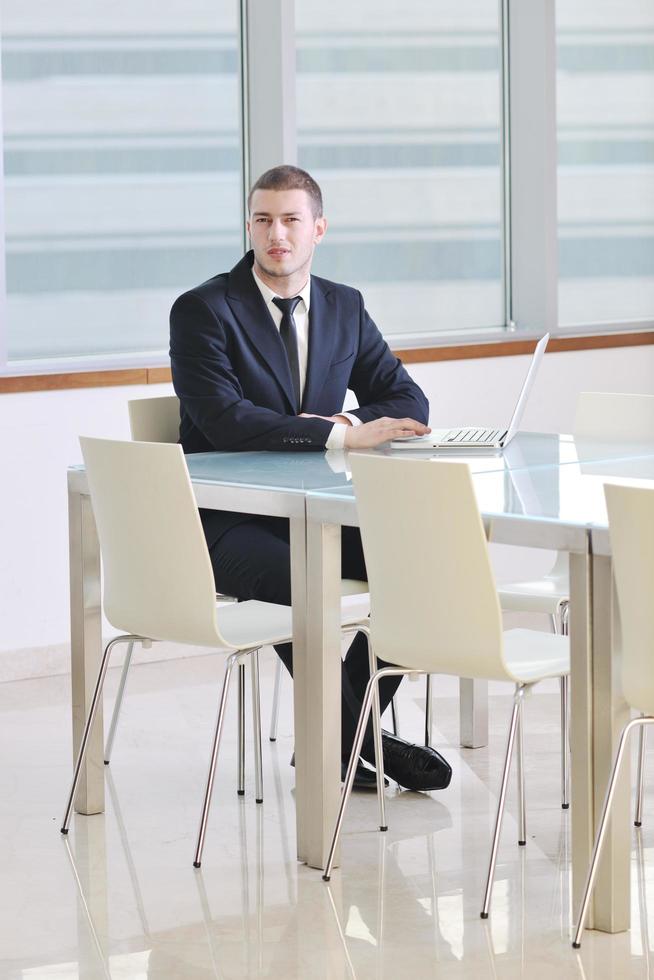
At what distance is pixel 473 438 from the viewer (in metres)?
4.07

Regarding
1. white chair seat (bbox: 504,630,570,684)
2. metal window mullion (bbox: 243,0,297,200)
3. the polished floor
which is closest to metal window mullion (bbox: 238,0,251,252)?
metal window mullion (bbox: 243,0,297,200)

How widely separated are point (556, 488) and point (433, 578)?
0.38 m

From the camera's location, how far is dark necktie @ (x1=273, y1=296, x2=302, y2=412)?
4215 mm

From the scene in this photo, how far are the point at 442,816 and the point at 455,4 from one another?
3529mm

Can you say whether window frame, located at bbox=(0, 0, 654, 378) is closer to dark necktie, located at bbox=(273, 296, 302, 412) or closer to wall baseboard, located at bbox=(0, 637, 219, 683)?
wall baseboard, located at bbox=(0, 637, 219, 683)

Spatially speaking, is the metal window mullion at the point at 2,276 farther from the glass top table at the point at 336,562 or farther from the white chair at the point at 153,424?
the glass top table at the point at 336,562

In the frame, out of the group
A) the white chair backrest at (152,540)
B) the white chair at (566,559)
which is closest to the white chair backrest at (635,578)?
the white chair at (566,559)

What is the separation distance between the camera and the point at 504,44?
21.1 ft

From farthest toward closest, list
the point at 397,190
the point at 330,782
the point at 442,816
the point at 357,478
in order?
1. the point at 397,190
2. the point at 442,816
3. the point at 330,782
4. the point at 357,478

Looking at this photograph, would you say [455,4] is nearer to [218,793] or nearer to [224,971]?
[218,793]

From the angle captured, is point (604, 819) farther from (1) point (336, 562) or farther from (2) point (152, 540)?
(2) point (152, 540)

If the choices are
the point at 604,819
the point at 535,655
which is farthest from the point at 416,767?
the point at 604,819

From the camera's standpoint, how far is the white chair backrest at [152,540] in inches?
134

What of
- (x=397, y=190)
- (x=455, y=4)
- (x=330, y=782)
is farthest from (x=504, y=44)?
(x=330, y=782)
